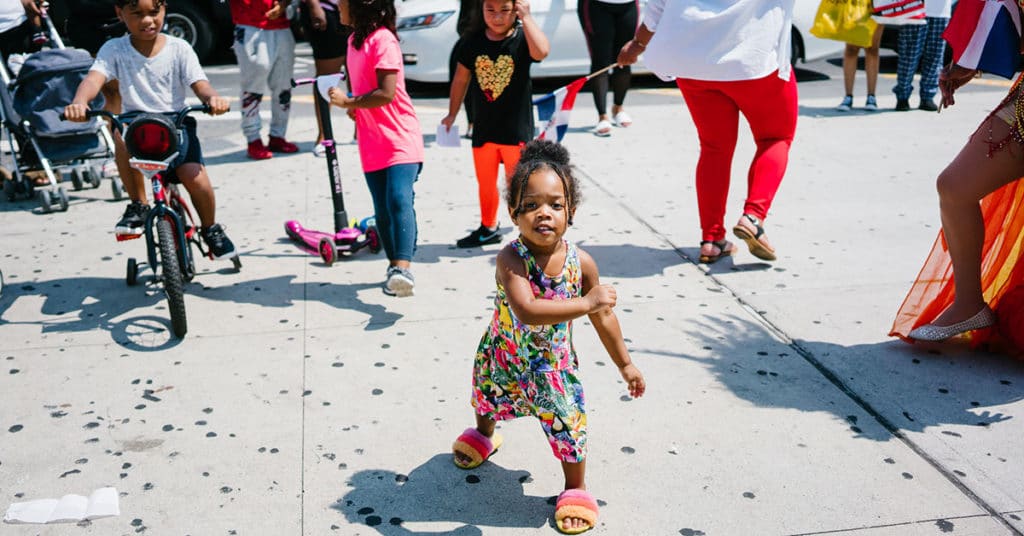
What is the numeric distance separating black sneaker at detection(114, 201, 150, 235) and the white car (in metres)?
5.45

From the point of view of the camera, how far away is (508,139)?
5500 millimetres

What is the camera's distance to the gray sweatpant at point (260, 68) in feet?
25.9

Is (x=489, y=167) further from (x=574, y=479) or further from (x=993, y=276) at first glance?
(x=574, y=479)

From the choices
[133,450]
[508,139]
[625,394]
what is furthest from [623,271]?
[133,450]

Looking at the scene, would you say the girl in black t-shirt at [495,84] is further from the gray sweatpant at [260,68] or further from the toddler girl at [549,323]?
the gray sweatpant at [260,68]

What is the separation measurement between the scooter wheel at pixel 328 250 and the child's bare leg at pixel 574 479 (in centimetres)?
277

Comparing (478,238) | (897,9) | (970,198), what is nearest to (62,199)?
(478,238)

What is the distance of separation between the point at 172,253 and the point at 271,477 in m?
1.58

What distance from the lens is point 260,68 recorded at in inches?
312

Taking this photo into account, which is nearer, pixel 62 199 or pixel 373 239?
pixel 373 239

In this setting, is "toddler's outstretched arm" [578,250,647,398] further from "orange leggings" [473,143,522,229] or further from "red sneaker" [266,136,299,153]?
"red sneaker" [266,136,299,153]

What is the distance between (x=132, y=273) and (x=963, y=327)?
4001 mm

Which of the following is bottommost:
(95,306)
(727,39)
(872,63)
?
(95,306)

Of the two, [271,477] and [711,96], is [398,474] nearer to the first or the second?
[271,477]
